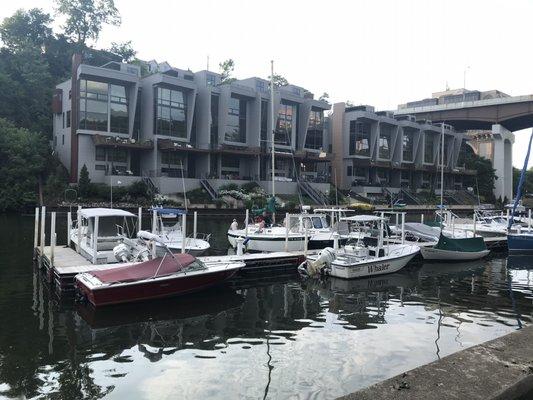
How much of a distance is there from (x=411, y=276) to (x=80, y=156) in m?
44.7

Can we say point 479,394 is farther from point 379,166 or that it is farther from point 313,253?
point 379,166

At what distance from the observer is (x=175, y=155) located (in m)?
63.2

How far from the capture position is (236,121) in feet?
224

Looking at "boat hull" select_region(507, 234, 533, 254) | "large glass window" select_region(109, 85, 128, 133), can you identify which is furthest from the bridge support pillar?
"large glass window" select_region(109, 85, 128, 133)

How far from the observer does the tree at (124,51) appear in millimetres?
81562

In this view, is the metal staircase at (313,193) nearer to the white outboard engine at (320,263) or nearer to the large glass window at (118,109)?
the large glass window at (118,109)

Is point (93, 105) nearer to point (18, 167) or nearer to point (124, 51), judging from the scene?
point (18, 167)

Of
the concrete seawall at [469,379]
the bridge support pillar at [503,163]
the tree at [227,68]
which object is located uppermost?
the tree at [227,68]

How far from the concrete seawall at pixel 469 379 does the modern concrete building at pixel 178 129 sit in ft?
151

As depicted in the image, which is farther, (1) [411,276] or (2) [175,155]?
(2) [175,155]

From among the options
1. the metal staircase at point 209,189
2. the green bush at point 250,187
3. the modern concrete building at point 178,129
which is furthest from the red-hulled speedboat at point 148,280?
the green bush at point 250,187

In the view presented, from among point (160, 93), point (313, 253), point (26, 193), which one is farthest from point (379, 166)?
point (313, 253)

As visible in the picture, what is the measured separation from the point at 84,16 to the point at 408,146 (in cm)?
6402

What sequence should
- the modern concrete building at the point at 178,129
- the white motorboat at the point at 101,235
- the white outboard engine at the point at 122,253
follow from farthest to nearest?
1. the modern concrete building at the point at 178,129
2. the white motorboat at the point at 101,235
3. the white outboard engine at the point at 122,253
